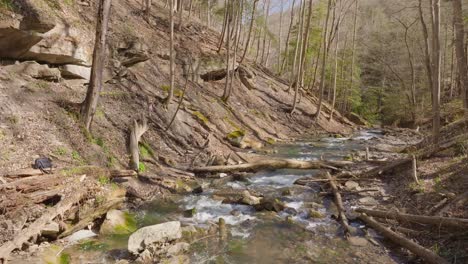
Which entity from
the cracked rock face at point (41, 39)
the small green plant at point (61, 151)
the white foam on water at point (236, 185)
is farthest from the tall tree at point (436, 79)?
the cracked rock face at point (41, 39)

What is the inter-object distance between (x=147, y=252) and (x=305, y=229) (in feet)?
12.6

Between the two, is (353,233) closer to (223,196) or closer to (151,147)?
(223,196)

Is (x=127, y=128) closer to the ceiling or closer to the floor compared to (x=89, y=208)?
closer to the ceiling

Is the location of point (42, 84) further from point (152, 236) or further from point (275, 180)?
point (275, 180)

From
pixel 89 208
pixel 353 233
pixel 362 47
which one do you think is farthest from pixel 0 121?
pixel 362 47

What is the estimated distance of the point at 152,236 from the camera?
22.5 feet

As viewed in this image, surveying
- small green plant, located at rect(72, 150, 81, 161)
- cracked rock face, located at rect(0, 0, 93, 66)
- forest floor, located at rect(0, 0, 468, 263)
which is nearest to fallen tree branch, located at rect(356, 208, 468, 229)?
forest floor, located at rect(0, 0, 468, 263)

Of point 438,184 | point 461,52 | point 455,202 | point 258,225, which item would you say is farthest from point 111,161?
point 461,52

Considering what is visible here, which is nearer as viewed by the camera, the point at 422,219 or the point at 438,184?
the point at 422,219

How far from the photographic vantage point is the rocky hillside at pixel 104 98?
9.58 metres

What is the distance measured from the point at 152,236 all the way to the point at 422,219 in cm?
548

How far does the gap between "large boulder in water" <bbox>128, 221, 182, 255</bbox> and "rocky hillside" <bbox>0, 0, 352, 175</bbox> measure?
11.2 feet

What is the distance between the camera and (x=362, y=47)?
44500 millimetres

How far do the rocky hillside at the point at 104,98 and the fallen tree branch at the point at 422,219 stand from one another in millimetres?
6791
